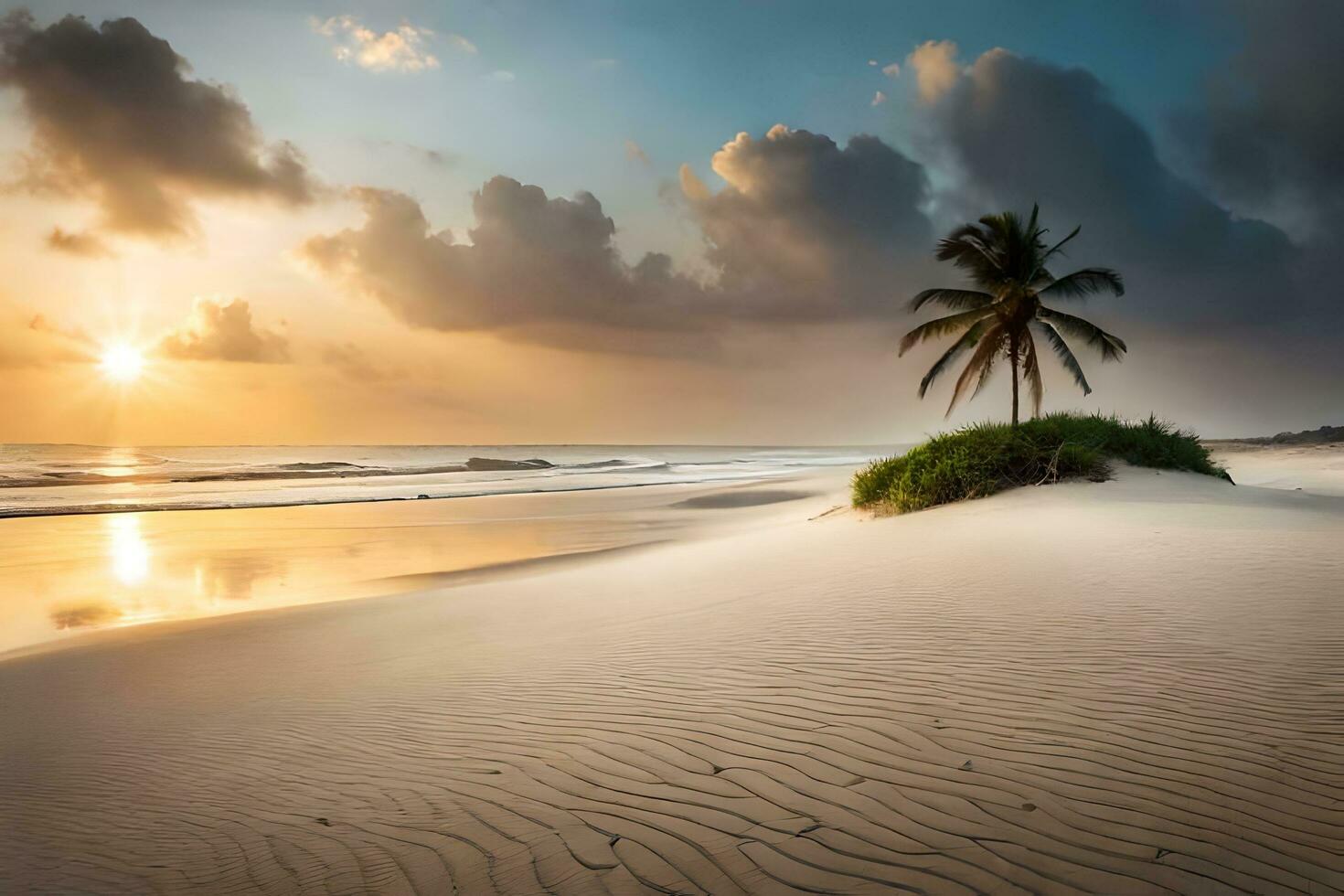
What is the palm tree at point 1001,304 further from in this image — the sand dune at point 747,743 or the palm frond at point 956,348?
the sand dune at point 747,743

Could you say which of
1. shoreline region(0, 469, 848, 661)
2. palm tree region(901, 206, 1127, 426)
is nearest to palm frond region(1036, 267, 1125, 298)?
palm tree region(901, 206, 1127, 426)

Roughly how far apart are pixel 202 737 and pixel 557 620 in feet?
11.7

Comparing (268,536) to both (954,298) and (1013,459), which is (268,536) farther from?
(954,298)

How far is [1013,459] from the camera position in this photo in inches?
553

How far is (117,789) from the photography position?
4176mm

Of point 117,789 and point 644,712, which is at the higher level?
point 644,712

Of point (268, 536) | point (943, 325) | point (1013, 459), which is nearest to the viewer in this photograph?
point (1013, 459)

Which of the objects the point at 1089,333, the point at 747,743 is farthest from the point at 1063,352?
the point at 747,743

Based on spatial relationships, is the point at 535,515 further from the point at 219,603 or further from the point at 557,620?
the point at 557,620

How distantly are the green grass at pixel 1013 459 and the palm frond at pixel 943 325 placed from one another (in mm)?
6896

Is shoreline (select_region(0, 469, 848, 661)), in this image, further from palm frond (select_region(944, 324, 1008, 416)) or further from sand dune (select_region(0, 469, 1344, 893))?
palm frond (select_region(944, 324, 1008, 416))

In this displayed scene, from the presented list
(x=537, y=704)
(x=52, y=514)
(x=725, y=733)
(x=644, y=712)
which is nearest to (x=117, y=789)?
(x=537, y=704)

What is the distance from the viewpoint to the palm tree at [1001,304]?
21531 mm

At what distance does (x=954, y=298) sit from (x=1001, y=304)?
145 cm
